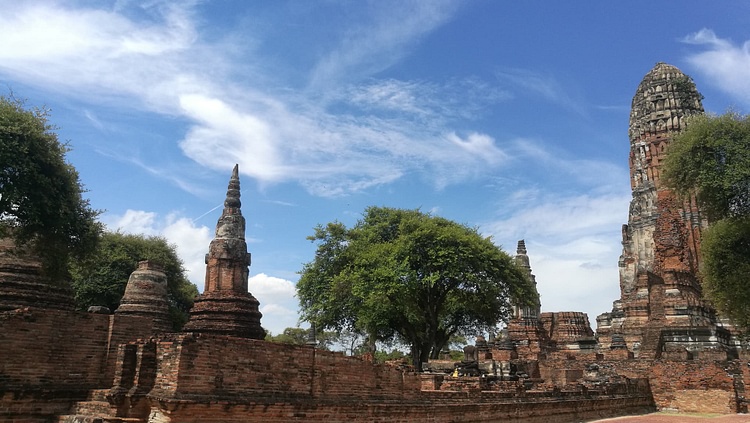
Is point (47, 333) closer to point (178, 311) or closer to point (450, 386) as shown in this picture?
point (450, 386)

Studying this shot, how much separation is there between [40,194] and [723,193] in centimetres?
2085

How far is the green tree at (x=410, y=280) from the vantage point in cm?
2684

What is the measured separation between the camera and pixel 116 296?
1385 inches

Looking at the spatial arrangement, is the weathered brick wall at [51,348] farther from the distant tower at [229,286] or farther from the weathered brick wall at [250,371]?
the distant tower at [229,286]

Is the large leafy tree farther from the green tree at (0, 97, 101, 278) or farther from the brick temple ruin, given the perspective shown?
the green tree at (0, 97, 101, 278)

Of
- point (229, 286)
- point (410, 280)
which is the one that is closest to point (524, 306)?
point (410, 280)

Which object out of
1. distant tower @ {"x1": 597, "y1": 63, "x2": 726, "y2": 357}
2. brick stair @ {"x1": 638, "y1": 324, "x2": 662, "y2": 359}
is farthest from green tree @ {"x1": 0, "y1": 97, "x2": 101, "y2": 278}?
brick stair @ {"x1": 638, "y1": 324, "x2": 662, "y2": 359}

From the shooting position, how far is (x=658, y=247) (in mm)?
38438

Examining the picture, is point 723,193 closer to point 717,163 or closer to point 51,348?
point 717,163

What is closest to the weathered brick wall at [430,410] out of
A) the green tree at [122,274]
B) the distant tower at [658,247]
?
the distant tower at [658,247]

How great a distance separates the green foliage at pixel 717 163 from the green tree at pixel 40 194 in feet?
64.8

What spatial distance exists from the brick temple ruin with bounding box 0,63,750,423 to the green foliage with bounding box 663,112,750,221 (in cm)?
628

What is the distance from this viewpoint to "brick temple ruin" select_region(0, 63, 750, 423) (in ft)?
31.6

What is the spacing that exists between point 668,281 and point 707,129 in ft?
50.5
